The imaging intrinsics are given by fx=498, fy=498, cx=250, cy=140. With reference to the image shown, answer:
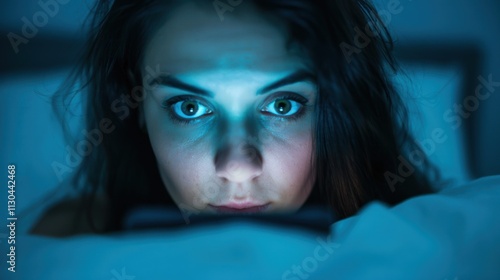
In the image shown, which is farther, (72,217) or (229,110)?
(72,217)

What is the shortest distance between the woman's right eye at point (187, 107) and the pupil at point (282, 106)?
9cm

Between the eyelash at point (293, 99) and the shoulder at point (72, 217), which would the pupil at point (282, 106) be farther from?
the shoulder at point (72, 217)

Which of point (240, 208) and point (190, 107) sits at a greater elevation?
point (190, 107)

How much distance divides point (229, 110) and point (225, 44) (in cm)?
9

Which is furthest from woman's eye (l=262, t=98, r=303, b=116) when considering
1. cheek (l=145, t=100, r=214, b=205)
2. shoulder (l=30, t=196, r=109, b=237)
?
shoulder (l=30, t=196, r=109, b=237)

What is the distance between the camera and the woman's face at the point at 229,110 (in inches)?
26.4

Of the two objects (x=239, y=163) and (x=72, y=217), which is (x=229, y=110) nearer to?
(x=239, y=163)

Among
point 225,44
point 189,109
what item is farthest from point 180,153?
point 225,44

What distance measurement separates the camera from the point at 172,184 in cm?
74

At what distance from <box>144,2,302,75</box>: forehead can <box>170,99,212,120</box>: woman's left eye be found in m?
0.05

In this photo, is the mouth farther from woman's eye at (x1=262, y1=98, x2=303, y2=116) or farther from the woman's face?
woman's eye at (x1=262, y1=98, x2=303, y2=116)

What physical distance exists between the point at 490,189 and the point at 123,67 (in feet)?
1.94

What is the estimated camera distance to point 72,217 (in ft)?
2.56

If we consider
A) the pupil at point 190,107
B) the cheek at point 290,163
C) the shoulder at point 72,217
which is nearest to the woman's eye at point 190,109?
the pupil at point 190,107
